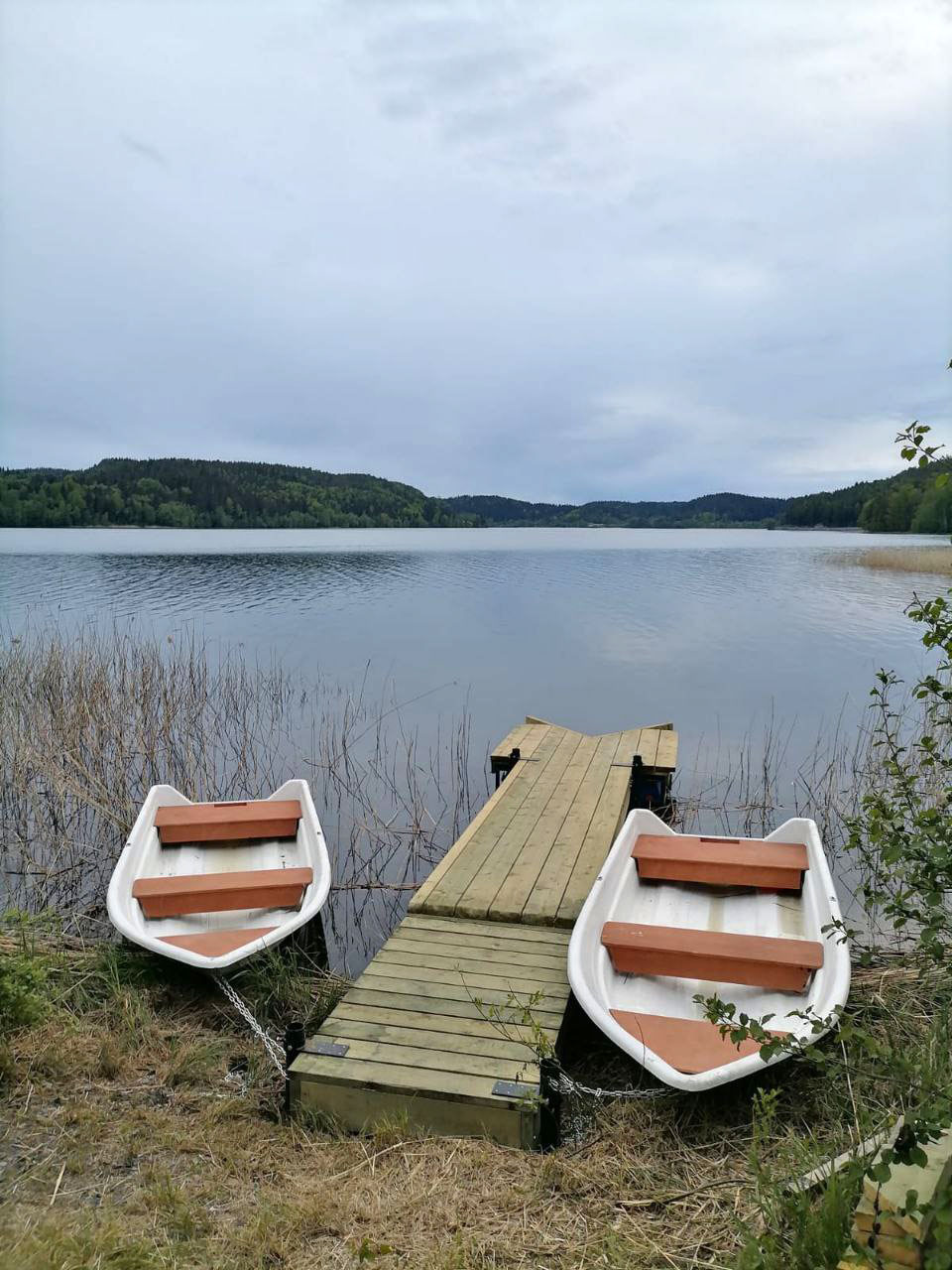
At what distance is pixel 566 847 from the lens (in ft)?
18.3

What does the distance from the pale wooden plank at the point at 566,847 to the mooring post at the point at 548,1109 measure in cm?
151

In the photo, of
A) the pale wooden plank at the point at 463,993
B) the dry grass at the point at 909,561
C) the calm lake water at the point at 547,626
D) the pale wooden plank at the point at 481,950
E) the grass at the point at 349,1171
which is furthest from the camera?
the dry grass at the point at 909,561

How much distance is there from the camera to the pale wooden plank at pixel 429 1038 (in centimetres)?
320

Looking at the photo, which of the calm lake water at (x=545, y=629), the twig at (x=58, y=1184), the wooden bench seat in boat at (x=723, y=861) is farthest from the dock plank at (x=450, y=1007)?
the calm lake water at (x=545, y=629)

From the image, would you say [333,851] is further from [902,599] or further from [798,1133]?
[902,599]

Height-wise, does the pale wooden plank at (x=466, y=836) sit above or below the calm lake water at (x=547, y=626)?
above

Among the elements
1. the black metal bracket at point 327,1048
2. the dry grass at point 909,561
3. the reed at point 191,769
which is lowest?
the reed at point 191,769

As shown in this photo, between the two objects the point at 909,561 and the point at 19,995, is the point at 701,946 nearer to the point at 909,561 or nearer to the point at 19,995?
the point at 19,995

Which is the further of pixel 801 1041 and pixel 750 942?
pixel 750 942

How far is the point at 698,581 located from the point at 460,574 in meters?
11.3

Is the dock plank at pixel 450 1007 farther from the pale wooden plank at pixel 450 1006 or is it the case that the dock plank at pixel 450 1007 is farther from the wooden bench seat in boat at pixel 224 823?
the wooden bench seat in boat at pixel 224 823

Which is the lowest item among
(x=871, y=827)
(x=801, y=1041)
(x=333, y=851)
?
(x=333, y=851)

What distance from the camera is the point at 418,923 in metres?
4.53

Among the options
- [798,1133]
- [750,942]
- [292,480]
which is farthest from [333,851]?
[292,480]
